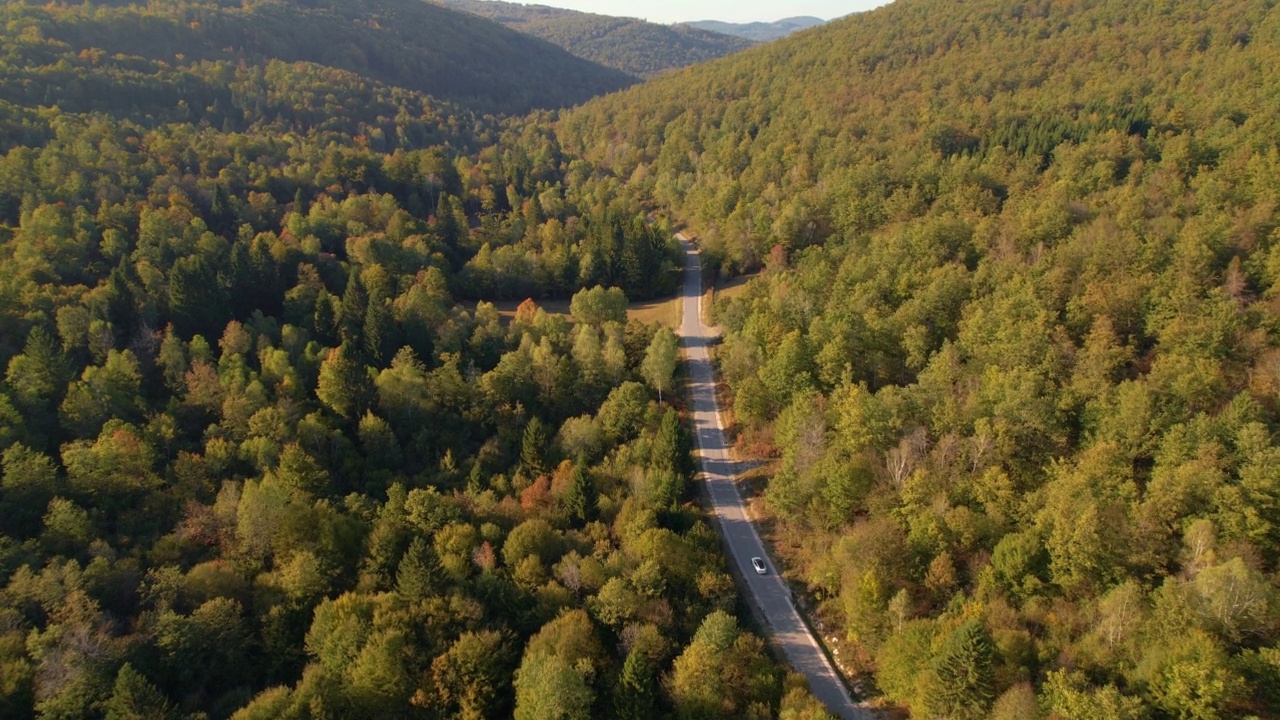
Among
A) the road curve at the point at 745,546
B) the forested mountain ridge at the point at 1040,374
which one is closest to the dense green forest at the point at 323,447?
the road curve at the point at 745,546

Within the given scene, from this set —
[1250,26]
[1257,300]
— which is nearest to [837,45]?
[1250,26]

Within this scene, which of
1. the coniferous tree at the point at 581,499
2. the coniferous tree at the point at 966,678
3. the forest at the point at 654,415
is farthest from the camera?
the coniferous tree at the point at 581,499

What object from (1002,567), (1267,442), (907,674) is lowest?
(907,674)

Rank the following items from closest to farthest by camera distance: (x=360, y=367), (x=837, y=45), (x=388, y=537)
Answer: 1. (x=388, y=537)
2. (x=360, y=367)
3. (x=837, y=45)

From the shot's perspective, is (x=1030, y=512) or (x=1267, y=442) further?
(x=1030, y=512)

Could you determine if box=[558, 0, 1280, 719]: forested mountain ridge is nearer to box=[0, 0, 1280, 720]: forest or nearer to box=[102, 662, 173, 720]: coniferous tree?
box=[0, 0, 1280, 720]: forest

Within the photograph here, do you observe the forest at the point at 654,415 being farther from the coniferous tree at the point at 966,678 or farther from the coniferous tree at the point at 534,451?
the coniferous tree at the point at 534,451

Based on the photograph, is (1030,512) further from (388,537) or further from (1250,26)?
(1250,26)
